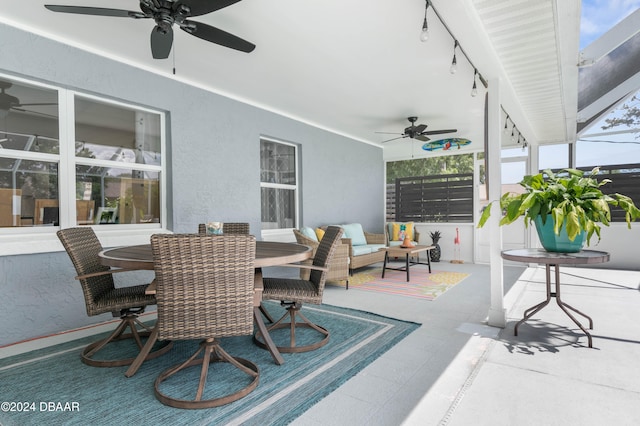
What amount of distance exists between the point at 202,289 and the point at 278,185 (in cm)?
386

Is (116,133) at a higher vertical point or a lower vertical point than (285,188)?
higher

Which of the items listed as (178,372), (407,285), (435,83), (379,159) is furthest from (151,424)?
(379,159)

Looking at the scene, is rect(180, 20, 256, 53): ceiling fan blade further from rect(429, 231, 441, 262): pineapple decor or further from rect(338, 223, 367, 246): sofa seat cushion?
rect(429, 231, 441, 262): pineapple decor

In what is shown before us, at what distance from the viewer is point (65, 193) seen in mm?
3332

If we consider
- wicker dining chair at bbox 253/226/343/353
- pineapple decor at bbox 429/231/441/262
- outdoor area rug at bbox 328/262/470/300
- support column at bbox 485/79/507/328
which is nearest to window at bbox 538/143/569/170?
pineapple decor at bbox 429/231/441/262

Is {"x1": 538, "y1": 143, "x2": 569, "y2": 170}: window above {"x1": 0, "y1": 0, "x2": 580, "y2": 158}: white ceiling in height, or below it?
below

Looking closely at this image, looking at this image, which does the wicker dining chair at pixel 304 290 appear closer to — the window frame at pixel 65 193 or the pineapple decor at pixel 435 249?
the window frame at pixel 65 193

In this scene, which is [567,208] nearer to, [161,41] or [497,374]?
[497,374]

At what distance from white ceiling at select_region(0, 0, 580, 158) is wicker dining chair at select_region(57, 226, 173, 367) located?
183cm

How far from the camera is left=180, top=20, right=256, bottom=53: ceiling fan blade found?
8.09 feet

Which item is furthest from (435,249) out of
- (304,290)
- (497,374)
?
(304,290)

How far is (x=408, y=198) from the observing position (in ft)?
27.4

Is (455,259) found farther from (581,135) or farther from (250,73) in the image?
(250,73)

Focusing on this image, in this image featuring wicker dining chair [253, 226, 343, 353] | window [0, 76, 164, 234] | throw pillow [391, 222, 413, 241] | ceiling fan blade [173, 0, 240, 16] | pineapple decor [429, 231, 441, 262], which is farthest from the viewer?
pineapple decor [429, 231, 441, 262]
